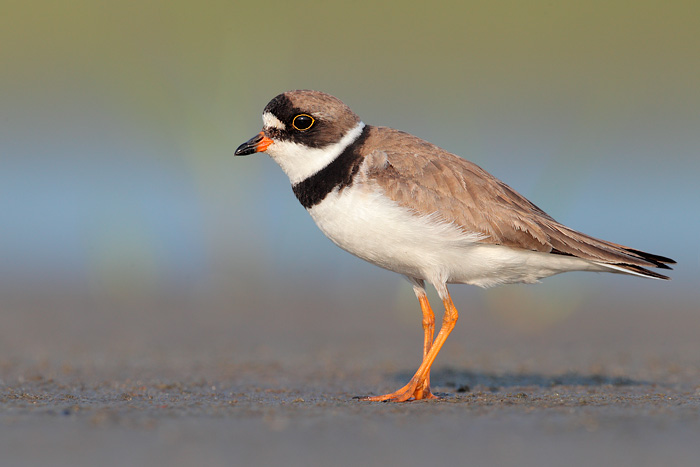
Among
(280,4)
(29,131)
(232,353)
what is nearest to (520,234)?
(232,353)

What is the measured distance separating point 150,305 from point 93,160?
6.45 m

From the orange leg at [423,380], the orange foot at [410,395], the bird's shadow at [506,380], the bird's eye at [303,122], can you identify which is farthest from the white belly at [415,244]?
the bird's shadow at [506,380]

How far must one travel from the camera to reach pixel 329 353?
877 cm

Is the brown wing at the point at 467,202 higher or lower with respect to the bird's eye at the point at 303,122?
lower

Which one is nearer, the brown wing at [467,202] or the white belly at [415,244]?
the white belly at [415,244]

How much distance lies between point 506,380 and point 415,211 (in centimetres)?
216

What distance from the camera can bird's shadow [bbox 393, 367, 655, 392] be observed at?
6875mm

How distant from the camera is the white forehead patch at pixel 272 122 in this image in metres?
6.22

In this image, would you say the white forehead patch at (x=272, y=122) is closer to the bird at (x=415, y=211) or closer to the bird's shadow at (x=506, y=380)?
the bird at (x=415, y=211)

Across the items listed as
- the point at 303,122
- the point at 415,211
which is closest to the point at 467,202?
the point at 415,211

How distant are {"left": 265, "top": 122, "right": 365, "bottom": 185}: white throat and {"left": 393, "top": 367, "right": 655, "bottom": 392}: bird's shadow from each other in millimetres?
2114

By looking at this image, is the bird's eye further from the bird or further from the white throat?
the white throat

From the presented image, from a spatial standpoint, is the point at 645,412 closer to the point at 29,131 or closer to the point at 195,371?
the point at 195,371

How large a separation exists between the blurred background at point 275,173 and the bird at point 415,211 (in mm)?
2380
